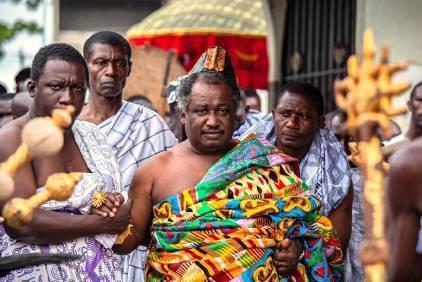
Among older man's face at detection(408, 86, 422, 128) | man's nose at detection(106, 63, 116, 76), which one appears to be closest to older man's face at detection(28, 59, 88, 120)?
man's nose at detection(106, 63, 116, 76)

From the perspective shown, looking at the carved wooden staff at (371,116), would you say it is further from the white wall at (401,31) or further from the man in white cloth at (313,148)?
the white wall at (401,31)

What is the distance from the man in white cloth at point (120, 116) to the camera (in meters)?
6.90

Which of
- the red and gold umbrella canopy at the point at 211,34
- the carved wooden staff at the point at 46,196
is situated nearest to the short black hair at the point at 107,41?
the carved wooden staff at the point at 46,196

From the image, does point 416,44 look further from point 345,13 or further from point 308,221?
point 308,221

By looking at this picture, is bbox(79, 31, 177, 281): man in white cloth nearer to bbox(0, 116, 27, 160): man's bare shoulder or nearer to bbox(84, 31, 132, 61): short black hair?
bbox(84, 31, 132, 61): short black hair

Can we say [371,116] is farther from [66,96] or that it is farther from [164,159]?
[164,159]

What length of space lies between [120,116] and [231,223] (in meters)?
1.73

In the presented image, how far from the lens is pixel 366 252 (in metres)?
3.15

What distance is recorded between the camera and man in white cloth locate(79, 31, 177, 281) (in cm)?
690

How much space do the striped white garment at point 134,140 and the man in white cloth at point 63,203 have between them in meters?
1.32

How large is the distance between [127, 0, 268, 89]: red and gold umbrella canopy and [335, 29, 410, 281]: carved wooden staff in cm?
980

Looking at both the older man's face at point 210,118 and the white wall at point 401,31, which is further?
the white wall at point 401,31

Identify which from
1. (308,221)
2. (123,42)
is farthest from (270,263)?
(123,42)

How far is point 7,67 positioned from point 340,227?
1933cm
